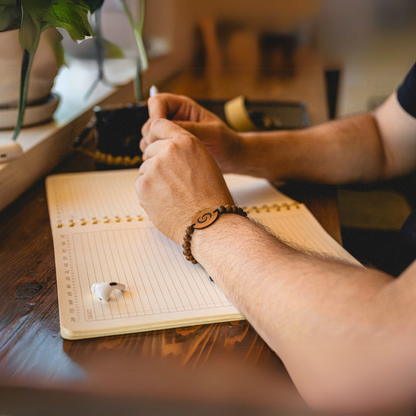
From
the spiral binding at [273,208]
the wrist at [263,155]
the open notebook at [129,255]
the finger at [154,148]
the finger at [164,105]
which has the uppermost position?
the finger at [164,105]

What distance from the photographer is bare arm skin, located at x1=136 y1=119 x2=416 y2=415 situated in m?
0.31

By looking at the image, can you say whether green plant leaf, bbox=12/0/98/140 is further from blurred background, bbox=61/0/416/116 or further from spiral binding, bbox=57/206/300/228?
blurred background, bbox=61/0/416/116

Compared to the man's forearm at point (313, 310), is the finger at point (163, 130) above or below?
above

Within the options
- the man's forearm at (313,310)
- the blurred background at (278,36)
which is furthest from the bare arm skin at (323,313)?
the blurred background at (278,36)

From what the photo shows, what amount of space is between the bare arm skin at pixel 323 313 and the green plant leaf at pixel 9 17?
0.41 metres

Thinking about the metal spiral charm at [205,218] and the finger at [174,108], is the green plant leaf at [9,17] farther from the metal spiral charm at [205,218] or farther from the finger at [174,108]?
the metal spiral charm at [205,218]

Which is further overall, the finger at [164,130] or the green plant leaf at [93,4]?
the green plant leaf at [93,4]

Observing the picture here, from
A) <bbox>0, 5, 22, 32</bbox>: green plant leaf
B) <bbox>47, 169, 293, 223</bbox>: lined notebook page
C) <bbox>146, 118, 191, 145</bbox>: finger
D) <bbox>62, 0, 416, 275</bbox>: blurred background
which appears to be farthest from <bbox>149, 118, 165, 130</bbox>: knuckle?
<bbox>62, 0, 416, 275</bbox>: blurred background

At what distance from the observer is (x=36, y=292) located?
1.51 feet

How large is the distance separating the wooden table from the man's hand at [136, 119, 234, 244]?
16 cm

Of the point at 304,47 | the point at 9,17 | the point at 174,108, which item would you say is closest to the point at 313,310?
the point at 174,108

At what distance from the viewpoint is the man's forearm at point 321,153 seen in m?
0.78

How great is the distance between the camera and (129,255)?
52 centimetres

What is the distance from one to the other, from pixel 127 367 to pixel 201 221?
8.4 inches
